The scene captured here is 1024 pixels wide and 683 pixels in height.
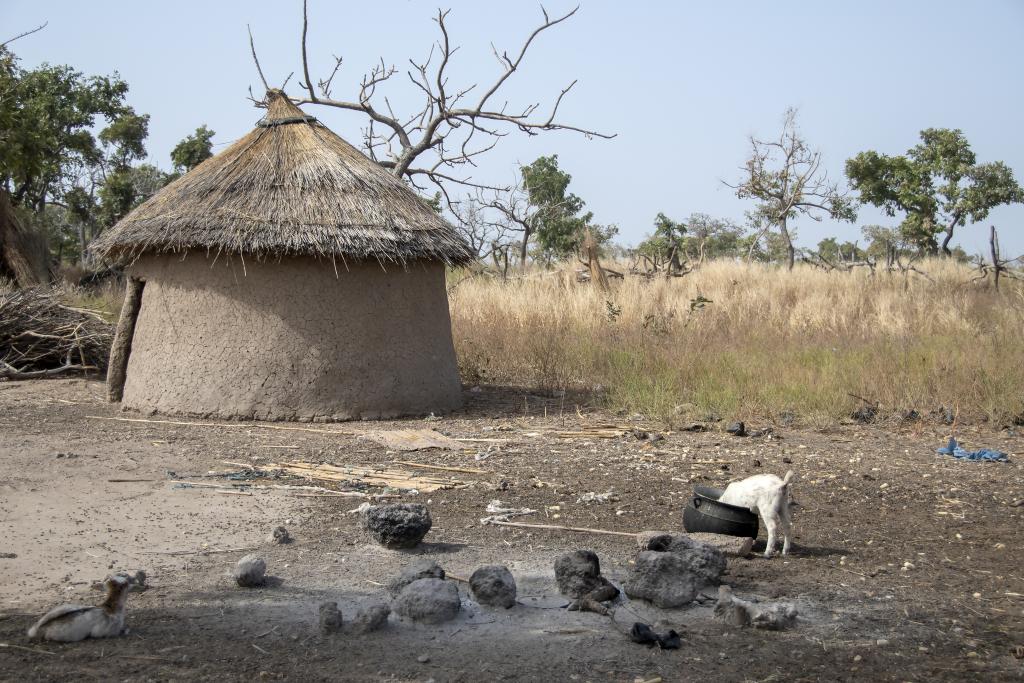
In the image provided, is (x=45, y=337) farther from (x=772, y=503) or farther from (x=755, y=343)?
(x=772, y=503)

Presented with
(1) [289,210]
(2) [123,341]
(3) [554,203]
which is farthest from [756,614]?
(3) [554,203]

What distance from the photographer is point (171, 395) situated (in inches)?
301

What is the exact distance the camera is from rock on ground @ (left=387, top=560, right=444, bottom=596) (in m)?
3.62

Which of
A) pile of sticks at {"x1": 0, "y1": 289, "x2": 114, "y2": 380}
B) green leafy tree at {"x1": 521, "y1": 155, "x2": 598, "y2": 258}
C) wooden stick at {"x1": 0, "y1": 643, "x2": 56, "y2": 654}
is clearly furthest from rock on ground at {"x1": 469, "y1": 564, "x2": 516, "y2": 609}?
green leafy tree at {"x1": 521, "y1": 155, "x2": 598, "y2": 258}

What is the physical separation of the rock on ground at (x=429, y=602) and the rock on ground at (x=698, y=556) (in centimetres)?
87

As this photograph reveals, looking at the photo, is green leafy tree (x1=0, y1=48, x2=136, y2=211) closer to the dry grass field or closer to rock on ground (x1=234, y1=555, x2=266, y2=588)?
the dry grass field

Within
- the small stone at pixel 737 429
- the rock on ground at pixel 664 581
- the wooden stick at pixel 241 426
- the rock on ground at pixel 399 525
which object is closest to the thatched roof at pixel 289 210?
the wooden stick at pixel 241 426

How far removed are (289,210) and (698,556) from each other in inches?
192

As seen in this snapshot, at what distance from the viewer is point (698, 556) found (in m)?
3.73

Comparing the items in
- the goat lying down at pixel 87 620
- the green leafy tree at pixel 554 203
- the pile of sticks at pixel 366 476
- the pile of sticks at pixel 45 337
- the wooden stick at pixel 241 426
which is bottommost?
the goat lying down at pixel 87 620

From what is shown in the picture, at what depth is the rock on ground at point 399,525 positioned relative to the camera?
421 cm

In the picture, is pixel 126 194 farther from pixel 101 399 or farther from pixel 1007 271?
pixel 1007 271

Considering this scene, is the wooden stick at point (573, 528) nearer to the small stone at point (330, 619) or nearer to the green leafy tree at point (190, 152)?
the small stone at point (330, 619)

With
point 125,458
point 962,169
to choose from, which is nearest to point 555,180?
point 962,169
